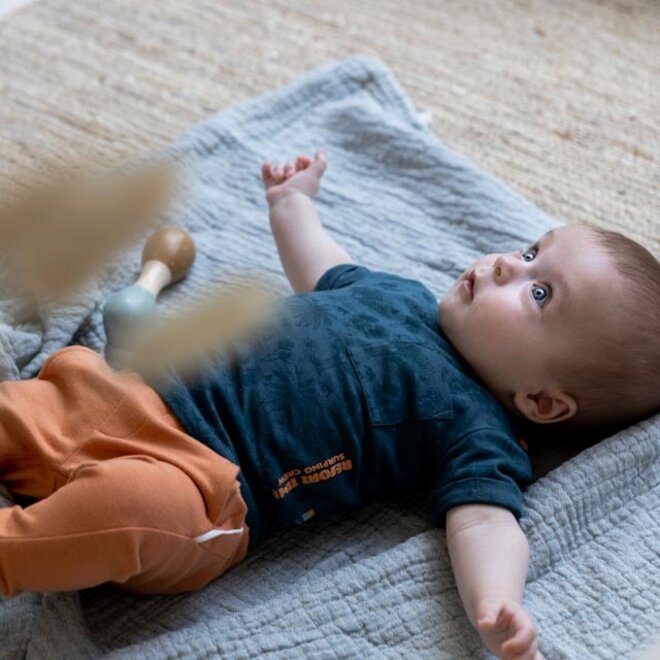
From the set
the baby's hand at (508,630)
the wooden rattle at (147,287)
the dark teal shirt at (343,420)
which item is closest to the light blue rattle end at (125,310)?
the wooden rattle at (147,287)

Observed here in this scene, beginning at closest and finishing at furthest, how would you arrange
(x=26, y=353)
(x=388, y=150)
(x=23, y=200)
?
(x=23, y=200)
(x=26, y=353)
(x=388, y=150)

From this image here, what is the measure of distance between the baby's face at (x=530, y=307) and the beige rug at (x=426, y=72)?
360mm

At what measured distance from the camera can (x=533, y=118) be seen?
1.38 meters

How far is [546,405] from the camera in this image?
86 centimetres

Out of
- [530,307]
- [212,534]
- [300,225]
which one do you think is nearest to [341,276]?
[300,225]

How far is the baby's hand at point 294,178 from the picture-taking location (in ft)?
3.51

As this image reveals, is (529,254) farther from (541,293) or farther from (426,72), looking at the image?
(426,72)

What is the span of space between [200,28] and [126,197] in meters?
1.12

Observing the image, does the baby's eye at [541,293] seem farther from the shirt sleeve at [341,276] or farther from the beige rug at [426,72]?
the beige rug at [426,72]

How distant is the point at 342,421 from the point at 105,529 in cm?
20

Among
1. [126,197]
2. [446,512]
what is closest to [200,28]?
[446,512]

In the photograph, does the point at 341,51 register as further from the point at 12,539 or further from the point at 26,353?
the point at 12,539

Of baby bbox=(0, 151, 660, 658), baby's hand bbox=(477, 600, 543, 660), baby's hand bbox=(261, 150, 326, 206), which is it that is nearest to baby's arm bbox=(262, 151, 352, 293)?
baby's hand bbox=(261, 150, 326, 206)

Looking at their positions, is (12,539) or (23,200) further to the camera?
(12,539)
